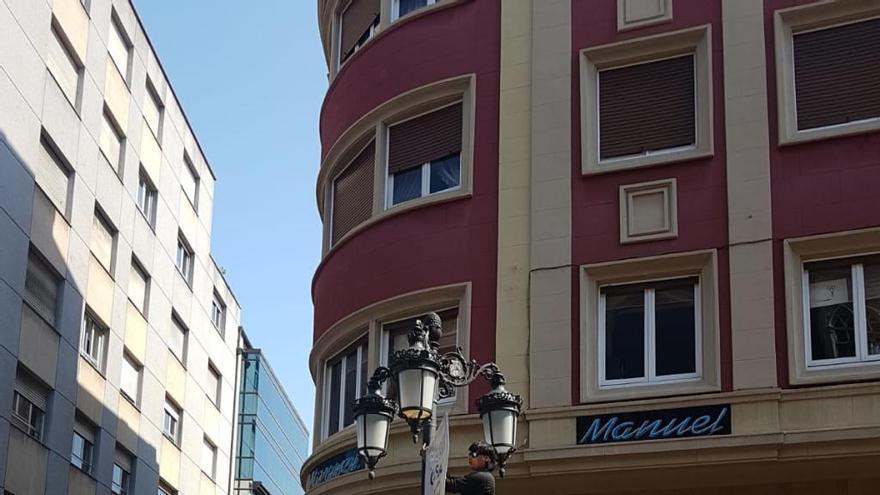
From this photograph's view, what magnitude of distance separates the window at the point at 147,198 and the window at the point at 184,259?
11.5ft

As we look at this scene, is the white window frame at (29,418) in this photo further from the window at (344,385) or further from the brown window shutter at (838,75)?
the brown window shutter at (838,75)

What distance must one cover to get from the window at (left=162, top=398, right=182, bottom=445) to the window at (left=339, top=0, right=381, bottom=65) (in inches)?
924

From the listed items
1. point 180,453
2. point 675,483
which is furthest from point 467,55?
point 180,453

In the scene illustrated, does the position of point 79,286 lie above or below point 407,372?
above

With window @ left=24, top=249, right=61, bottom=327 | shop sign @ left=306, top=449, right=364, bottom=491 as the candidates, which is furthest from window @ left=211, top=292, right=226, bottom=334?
A: shop sign @ left=306, top=449, right=364, bottom=491

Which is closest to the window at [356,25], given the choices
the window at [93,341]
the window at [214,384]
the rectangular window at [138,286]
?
the window at [93,341]

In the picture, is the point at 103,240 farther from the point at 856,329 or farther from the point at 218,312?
the point at 856,329

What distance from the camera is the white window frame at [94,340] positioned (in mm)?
36562

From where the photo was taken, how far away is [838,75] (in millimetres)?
16938

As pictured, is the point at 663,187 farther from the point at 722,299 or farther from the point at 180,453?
the point at 180,453

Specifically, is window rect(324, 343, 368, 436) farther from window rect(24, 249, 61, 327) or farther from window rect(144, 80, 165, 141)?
window rect(144, 80, 165, 141)

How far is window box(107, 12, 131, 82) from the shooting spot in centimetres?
3906

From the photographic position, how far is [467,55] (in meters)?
19.4

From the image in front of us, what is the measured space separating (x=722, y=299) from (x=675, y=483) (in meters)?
2.17
